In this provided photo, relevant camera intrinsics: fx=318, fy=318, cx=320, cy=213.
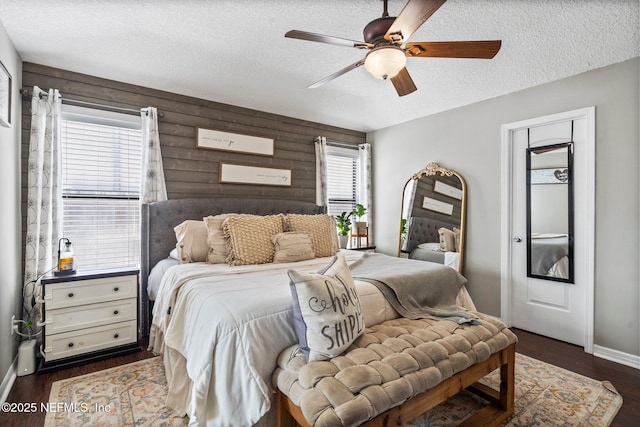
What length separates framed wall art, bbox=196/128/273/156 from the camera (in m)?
3.61

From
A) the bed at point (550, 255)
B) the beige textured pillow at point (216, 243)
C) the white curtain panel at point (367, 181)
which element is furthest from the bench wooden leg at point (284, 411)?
the white curtain panel at point (367, 181)

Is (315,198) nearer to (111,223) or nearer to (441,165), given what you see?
(441,165)

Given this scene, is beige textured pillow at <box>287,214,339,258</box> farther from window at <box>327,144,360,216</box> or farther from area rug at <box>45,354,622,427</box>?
area rug at <box>45,354,622,427</box>

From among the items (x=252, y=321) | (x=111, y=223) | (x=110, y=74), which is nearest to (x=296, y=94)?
(x=110, y=74)

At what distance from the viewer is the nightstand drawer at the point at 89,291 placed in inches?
96.1

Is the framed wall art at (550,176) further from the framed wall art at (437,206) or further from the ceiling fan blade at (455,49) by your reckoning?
the ceiling fan blade at (455,49)

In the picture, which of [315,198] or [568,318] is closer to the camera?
[568,318]

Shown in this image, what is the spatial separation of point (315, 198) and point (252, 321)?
3.07 m

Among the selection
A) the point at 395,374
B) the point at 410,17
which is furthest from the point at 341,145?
the point at 395,374

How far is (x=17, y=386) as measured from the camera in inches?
87.1

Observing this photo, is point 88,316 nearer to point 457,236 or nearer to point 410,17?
point 410,17

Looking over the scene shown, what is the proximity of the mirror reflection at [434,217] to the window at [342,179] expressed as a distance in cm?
88

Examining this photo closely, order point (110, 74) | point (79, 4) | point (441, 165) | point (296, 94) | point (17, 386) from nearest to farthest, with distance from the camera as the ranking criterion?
point (79, 4) < point (17, 386) < point (110, 74) < point (296, 94) < point (441, 165)

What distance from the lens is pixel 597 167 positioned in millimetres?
2803
